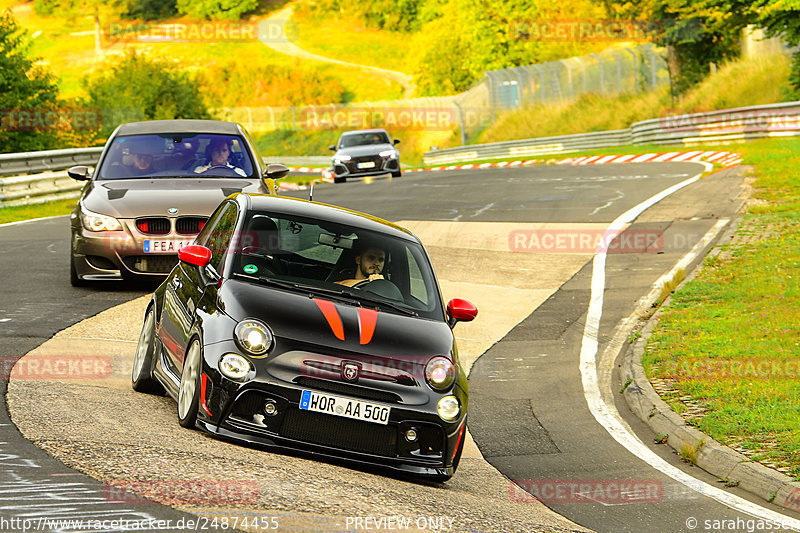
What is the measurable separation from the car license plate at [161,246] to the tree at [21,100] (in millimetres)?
20904

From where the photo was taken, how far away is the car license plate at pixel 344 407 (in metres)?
6.59

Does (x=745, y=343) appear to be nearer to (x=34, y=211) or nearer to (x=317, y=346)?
(x=317, y=346)

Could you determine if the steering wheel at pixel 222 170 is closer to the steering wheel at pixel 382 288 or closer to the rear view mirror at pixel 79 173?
the rear view mirror at pixel 79 173

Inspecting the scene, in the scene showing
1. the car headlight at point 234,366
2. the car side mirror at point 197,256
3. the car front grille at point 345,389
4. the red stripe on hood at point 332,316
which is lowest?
the car front grille at point 345,389

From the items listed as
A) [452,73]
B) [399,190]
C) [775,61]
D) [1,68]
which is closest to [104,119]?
[1,68]

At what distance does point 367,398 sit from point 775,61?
41465mm

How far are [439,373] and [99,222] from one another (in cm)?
637

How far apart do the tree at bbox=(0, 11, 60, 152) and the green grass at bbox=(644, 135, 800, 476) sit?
70.1 feet

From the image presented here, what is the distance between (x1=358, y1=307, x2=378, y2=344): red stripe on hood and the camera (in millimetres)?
6898

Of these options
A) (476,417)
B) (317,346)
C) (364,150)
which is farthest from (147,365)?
(364,150)

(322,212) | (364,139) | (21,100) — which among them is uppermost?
(21,100)

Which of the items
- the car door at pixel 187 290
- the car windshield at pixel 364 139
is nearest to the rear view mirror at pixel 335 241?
the car door at pixel 187 290

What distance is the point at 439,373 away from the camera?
6.96 metres

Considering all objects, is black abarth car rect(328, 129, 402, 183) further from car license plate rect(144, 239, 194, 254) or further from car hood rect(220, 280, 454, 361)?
car hood rect(220, 280, 454, 361)
